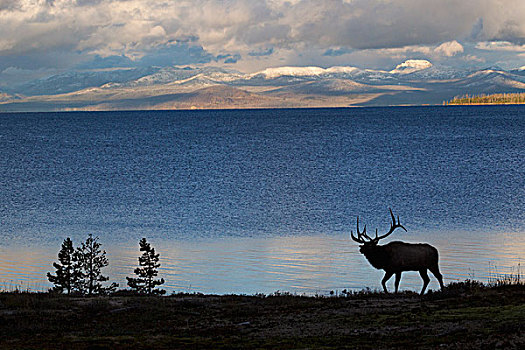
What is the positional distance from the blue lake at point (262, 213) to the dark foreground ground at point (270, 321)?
7414mm

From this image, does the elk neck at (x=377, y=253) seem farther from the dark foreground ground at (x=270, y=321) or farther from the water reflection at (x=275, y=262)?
the water reflection at (x=275, y=262)

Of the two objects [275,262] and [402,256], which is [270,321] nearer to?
[402,256]

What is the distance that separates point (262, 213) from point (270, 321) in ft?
92.1

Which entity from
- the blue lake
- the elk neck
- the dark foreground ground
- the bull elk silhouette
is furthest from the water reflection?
the dark foreground ground

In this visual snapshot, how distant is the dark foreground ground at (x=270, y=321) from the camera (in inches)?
485

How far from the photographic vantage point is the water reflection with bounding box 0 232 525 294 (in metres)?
25.2

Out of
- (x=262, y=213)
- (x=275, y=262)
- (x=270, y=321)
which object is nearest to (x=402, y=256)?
(x=270, y=321)

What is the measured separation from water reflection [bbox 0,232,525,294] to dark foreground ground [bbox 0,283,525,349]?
22.6 ft

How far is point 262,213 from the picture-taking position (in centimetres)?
4278

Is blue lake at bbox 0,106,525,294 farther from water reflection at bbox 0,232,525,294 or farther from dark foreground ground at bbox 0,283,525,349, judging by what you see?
dark foreground ground at bbox 0,283,525,349

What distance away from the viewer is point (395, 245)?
61.8 feet

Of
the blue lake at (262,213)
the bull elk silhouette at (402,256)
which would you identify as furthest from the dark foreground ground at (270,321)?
the blue lake at (262,213)

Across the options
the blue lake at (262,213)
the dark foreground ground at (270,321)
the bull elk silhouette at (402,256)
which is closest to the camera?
the dark foreground ground at (270,321)

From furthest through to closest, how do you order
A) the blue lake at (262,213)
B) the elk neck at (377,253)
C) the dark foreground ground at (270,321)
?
the blue lake at (262,213), the elk neck at (377,253), the dark foreground ground at (270,321)
